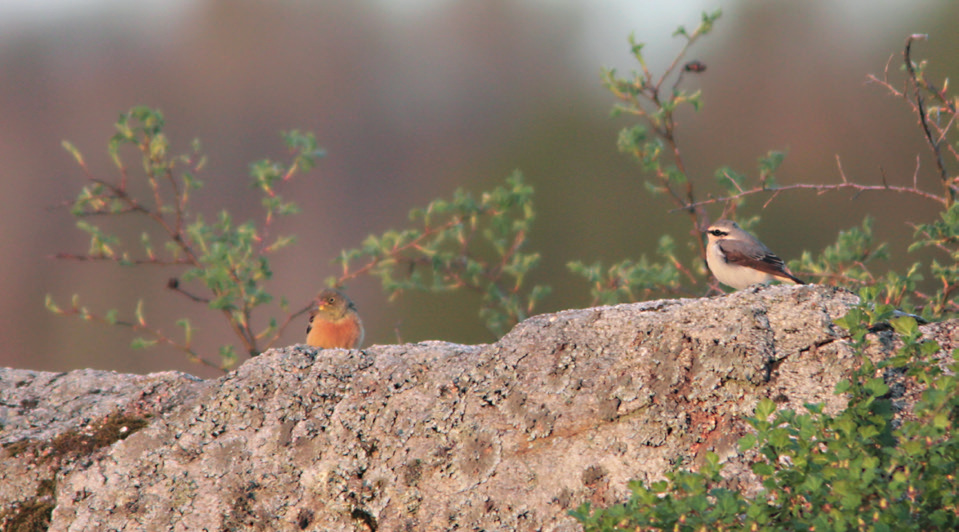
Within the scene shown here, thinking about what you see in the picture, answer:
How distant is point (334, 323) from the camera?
6.00m

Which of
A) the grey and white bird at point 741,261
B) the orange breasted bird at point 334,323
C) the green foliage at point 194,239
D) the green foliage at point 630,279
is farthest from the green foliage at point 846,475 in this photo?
the green foliage at point 194,239

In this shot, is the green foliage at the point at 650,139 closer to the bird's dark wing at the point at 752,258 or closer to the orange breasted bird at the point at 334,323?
the bird's dark wing at the point at 752,258

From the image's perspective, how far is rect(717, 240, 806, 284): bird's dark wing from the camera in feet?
19.4

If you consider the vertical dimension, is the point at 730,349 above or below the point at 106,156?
below

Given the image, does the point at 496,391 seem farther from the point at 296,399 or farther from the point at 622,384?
the point at 296,399

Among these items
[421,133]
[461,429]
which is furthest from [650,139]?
[421,133]

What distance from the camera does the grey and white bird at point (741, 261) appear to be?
5855 millimetres

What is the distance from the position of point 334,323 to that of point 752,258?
2887mm

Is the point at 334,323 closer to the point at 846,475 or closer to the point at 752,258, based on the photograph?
the point at 752,258

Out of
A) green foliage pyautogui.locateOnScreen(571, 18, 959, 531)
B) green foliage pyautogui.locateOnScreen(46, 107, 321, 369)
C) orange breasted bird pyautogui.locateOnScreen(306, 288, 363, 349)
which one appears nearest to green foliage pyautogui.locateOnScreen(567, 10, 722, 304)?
orange breasted bird pyautogui.locateOnScreen(306, 288, 363, 349)

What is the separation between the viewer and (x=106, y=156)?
18.7 m

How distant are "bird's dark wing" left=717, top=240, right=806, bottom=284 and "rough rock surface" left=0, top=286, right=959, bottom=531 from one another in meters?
2.74

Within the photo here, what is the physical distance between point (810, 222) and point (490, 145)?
8432mm

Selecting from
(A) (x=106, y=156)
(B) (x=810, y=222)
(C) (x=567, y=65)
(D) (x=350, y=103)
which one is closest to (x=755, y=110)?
(B) (x=810, y=222)
